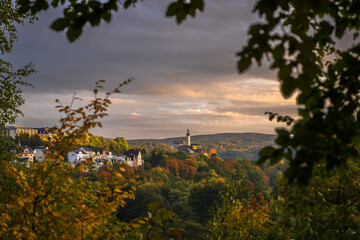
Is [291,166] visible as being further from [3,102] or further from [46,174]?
[3,102]

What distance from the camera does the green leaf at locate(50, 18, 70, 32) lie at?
212 centimetres

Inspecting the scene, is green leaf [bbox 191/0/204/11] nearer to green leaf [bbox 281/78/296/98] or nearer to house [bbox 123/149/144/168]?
green leaf [bbox 281/78/296/98]

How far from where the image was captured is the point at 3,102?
11.5 m

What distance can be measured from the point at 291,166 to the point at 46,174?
4.03 m

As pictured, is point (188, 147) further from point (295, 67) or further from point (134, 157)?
point (295, 67)

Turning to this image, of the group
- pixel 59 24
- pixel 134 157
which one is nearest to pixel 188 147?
pixel 134 157

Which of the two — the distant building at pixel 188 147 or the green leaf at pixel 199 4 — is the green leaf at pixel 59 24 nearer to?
the green leaf at pixel 199 4

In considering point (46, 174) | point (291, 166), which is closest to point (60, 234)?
point (46, 174)

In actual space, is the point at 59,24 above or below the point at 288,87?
above

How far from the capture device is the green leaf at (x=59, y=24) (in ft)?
6.96

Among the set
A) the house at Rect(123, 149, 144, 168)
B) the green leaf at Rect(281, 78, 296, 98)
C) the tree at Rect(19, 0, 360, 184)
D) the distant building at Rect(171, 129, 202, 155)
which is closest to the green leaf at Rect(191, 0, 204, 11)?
the tree at Rect(19, 0, 360, 184)

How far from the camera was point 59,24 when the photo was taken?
2127mm

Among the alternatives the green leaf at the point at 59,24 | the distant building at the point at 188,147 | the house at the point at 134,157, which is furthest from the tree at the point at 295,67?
the distant building at the point at 188,147

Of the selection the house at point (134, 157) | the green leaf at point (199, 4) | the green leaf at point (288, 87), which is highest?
the green leaf at point (199, 4)
